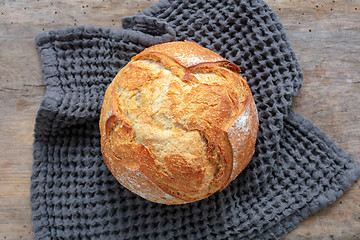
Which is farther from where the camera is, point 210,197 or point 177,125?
point 210,197

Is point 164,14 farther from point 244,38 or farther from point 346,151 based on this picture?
point 346,151

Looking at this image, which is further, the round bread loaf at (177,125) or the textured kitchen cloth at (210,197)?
the textured kitchen cloth at (210,197)

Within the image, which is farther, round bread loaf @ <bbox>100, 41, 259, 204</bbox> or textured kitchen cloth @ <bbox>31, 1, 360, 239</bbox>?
textured kitchen cloth @ <bbox>31, 1, 360, 239</bbox>

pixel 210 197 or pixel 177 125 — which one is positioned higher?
pixel 177 125
